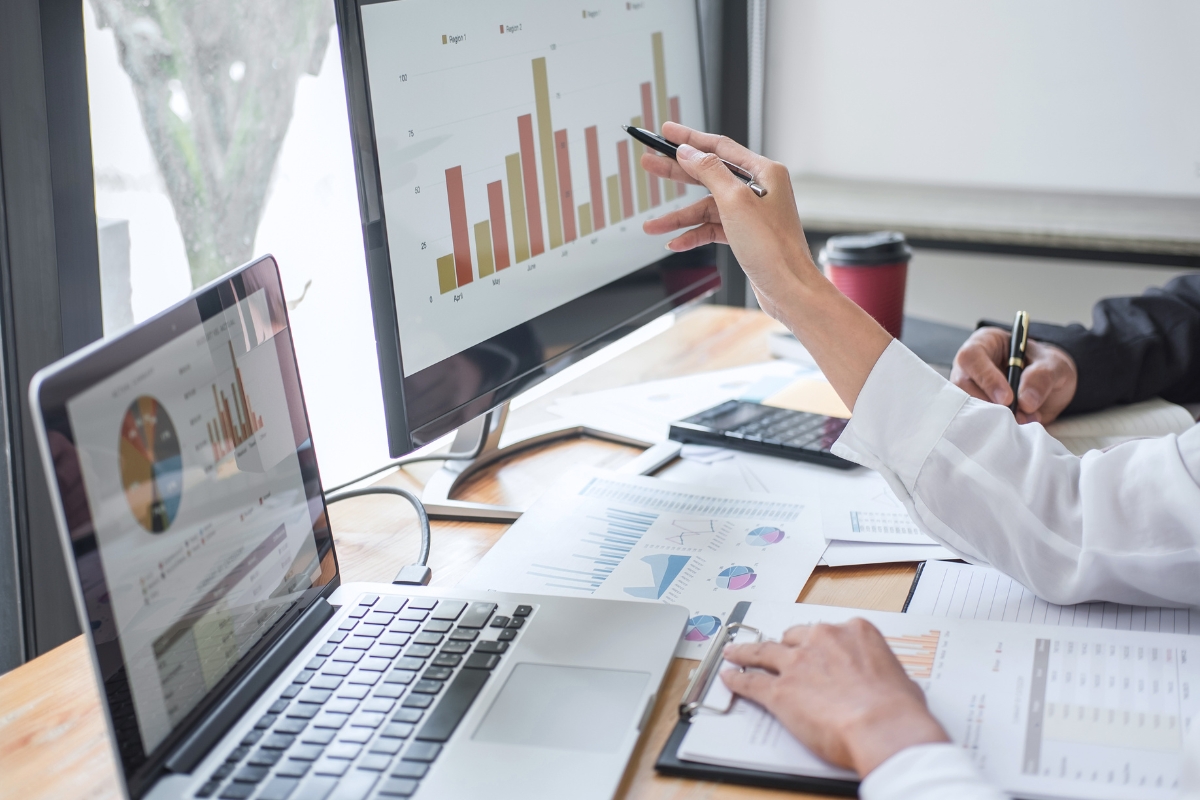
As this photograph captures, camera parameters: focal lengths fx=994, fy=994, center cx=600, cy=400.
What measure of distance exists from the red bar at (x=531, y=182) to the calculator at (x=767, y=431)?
0.26m

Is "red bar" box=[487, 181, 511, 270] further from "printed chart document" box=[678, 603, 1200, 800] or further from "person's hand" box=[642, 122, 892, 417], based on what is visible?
"printed chart document" box=[678, 603, 1200, 800]

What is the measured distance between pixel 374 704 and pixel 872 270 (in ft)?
3.10

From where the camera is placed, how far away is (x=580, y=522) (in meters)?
0.88

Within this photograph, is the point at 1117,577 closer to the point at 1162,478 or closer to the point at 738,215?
the point at 1162,478

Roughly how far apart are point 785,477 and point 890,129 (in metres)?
1.24

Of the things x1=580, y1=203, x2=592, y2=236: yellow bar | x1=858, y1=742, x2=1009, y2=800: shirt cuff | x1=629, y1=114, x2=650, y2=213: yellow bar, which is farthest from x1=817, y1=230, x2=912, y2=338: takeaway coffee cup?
x1=858, y1=742, x2=1009, y2=800: shirt cuff

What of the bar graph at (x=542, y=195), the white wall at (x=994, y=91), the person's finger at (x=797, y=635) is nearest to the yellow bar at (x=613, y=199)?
the bar graph at (x=542, y=195)

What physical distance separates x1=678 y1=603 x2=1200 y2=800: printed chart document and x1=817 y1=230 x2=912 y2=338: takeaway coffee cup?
709 mm

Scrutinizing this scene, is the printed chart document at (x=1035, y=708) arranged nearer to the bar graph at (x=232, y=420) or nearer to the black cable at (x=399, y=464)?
the bar graph at (x=232, y=420)

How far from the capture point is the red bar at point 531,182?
0.92 meters

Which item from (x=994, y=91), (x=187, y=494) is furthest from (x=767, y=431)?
(x=994, y=91)

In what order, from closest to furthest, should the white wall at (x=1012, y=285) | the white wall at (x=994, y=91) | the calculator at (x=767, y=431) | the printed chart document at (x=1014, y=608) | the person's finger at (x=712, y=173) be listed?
the printed chart document at (x=1014, y=608) < the person's finger at (x=712, y=173) < the calculator at (x=767, y=431) < the white wall at (x=994, y=91) < the white wall at (x=1012, y=285)

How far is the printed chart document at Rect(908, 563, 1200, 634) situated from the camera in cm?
69

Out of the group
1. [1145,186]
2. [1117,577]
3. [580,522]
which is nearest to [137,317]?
[580,522]
